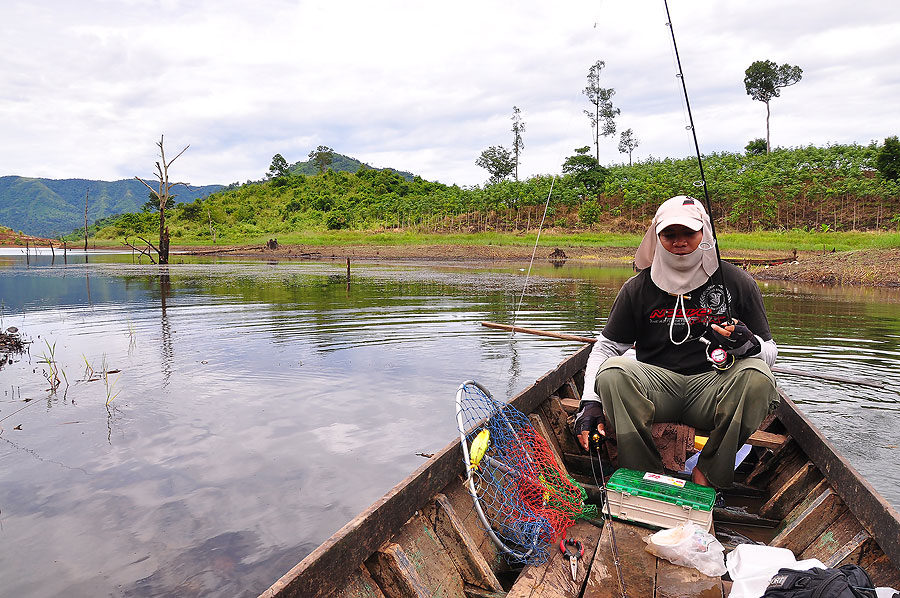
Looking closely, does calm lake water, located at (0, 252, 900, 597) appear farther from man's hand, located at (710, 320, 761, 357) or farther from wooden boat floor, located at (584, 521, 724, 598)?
man's hand, located at (710, 320, 761, 357)

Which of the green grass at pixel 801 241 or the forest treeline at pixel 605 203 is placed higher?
the forest treeline at pixel 605 203

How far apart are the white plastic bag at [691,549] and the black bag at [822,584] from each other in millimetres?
505

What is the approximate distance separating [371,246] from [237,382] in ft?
136

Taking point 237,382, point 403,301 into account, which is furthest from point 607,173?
point 237,382

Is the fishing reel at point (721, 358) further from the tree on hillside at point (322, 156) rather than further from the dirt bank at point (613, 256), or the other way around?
the tree on hillside at point (322, 156)

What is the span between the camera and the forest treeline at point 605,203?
151ft

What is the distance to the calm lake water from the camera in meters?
4.07

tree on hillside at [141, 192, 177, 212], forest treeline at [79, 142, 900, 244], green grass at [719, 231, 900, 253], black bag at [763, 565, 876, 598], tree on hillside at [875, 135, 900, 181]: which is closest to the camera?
black bag at [763, 565, 876, 598]

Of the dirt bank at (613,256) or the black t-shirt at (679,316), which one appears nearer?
the black t-shirt at (679,316)

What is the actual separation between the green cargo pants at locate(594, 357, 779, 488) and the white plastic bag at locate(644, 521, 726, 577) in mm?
673

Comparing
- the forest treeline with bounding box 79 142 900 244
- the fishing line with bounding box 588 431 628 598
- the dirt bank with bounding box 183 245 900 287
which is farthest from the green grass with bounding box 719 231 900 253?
the fishing line with bounding box 588 431 628 598

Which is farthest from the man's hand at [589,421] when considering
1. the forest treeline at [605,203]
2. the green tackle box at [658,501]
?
the forest treeline at [605,203]

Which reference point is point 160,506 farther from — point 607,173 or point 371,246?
point 607,173

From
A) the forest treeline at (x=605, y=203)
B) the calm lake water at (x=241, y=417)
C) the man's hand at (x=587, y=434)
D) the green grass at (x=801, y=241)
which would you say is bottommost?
the calm lake water at (x=241, y=417)
